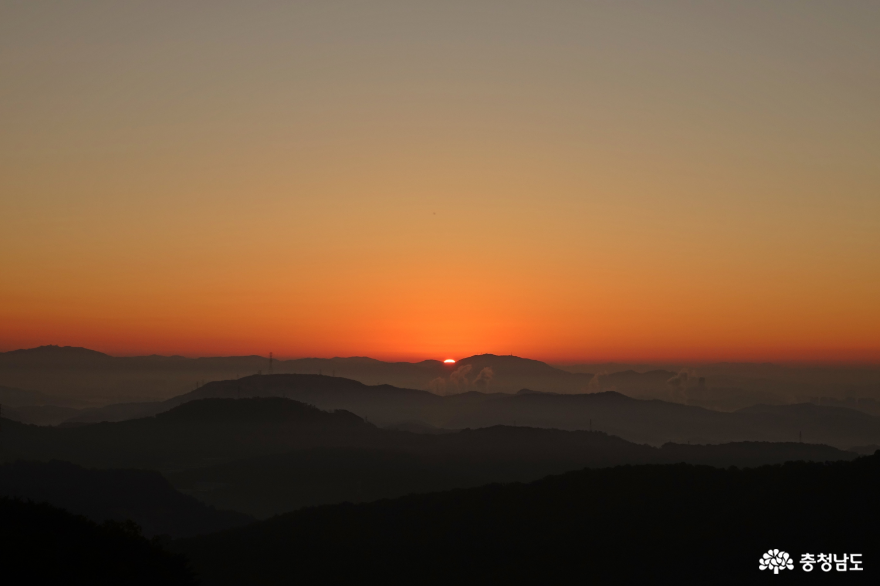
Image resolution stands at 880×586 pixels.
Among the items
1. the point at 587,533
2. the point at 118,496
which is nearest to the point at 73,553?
the point at 587,533

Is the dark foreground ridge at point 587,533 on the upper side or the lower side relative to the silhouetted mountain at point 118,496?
upper

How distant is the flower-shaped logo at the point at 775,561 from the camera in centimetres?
7044

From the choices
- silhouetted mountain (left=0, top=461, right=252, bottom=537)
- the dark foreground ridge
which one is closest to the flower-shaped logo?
the dark foreground ridge

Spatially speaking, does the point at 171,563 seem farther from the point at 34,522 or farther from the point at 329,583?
the point at 329,583

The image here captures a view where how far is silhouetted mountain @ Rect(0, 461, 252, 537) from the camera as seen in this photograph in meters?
161

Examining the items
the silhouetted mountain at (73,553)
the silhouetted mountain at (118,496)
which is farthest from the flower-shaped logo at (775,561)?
the silhouetted mountain at (118,496)

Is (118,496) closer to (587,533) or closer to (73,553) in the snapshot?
(587,533)

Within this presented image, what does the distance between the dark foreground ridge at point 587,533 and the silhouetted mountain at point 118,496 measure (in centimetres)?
6101

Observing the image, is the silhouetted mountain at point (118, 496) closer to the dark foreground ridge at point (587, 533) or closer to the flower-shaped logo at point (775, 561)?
the dark foreground ridge at point (587, 533)

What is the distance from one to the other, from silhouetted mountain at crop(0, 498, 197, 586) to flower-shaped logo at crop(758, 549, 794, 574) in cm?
5609

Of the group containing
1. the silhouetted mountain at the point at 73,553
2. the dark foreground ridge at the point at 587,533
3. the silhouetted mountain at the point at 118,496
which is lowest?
the silhouetted mountain at the point at 118,496

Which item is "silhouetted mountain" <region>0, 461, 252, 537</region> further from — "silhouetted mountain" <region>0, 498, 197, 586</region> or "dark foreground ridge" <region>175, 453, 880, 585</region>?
"silhouetted mountain" <region>0, 498, 197, 586</region>

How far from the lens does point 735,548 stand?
76.1m

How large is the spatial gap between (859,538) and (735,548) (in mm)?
11879
